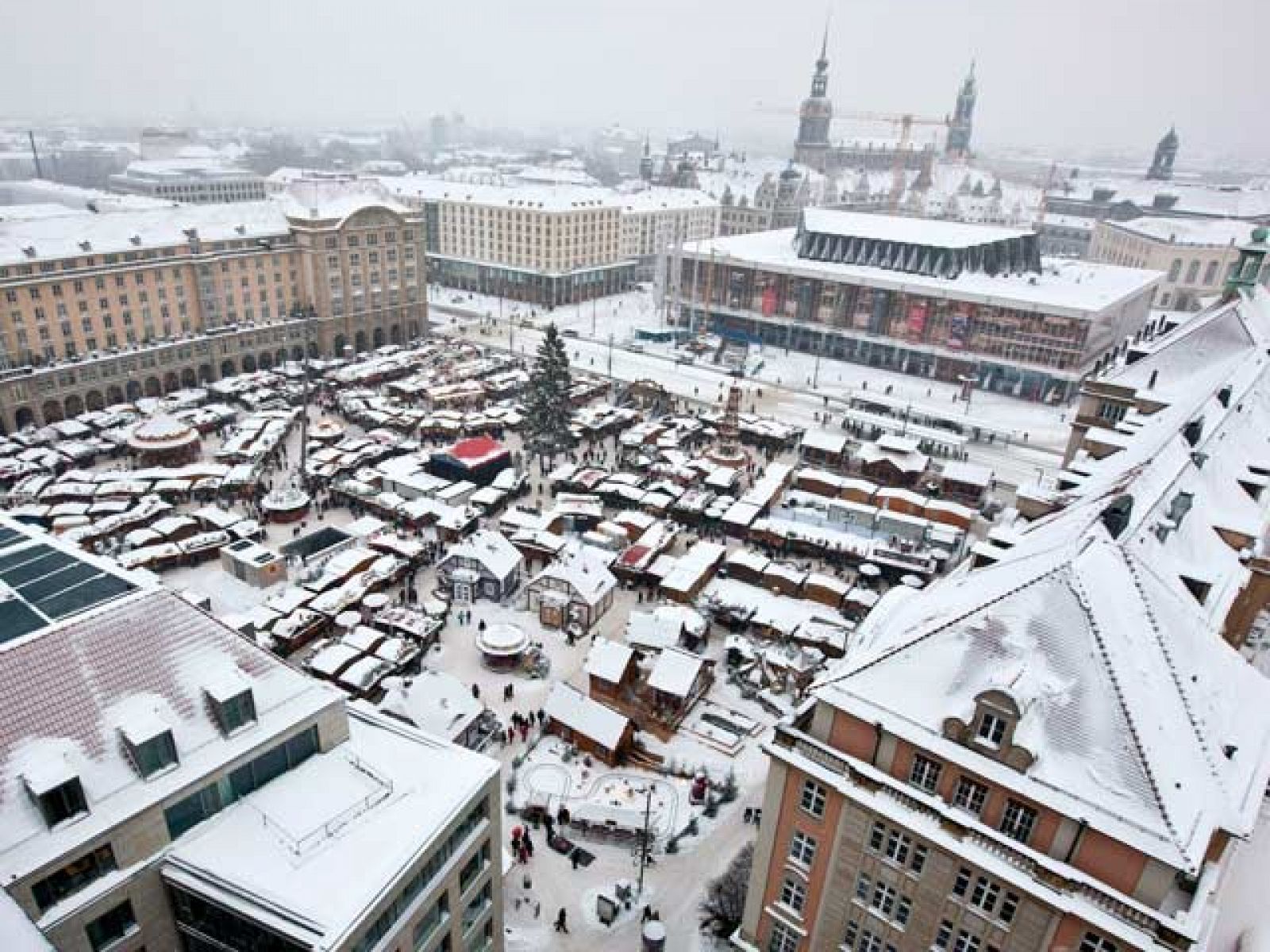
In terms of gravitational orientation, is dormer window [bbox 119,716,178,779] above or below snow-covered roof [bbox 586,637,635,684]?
above

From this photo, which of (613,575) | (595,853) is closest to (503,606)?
(613,575)

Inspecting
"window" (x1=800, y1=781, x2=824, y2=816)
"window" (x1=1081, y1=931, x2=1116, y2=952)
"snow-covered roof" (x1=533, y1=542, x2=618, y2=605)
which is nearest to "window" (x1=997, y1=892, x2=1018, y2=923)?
"window" (x1=1081, y1=931, x2=1116, y2=952)

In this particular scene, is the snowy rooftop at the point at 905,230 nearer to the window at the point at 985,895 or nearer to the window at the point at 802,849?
the window at the point at 802,849

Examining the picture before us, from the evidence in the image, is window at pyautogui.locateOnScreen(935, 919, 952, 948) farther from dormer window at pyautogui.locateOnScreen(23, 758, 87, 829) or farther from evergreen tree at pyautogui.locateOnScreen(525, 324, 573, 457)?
evergreen tree at pyautogui.locateOnScreen(525, 324, 573, 457)

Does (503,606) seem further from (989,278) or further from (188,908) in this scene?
(989,278)

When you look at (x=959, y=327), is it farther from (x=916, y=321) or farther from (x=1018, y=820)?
(x=1018, y=820)

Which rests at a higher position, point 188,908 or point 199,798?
point 199,798

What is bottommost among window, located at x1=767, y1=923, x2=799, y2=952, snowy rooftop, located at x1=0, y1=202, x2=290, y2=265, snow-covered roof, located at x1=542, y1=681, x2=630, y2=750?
snow-covered roof, located at x1=542, y1=681, x2=630, y2=750

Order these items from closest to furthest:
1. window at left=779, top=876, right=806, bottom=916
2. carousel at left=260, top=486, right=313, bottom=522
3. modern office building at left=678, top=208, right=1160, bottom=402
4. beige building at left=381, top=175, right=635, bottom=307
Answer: window at left=779, top=876, right=806, bottom=916 < carousel at left=260, top=486, right=313, bottom=522 < modern office building at left=678, top=208, right=1160, bottom=402 < beige building at left=381, top=175, right=635, bottom=307
